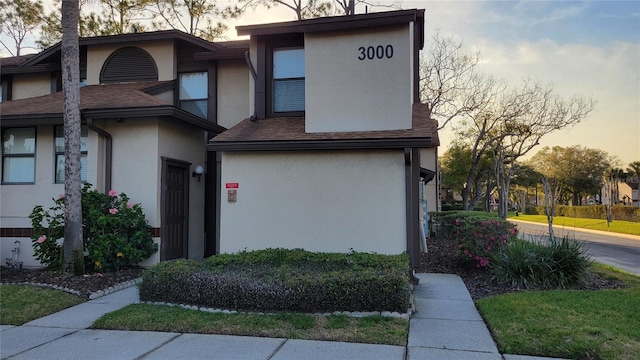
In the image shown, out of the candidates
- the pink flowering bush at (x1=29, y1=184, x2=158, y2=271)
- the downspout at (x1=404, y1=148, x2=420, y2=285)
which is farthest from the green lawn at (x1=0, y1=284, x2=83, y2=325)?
the downspout at (x1=404, y1=148, x2=420, y2=285)

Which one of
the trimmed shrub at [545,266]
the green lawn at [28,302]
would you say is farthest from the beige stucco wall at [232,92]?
the trimmed shrub at [545,266]

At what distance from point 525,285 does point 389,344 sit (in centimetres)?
369

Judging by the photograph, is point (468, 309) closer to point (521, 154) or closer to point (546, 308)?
point (546, 308)

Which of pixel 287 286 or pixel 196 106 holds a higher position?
pixel 196 106

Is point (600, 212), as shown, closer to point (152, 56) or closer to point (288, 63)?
point (288, 63)

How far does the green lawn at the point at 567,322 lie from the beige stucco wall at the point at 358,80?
3.90 metres

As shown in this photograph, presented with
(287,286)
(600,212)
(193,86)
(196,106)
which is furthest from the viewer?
(600,212)

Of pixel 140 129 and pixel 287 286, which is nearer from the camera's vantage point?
pixel 287 286

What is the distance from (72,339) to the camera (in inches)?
185

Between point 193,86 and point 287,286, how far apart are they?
7608 millimetres

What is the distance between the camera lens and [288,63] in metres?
9.59

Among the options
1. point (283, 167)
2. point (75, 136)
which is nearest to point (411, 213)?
point (283, 167)

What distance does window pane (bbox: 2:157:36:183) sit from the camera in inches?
363

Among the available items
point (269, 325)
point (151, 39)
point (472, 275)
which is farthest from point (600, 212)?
point (269, 325)
